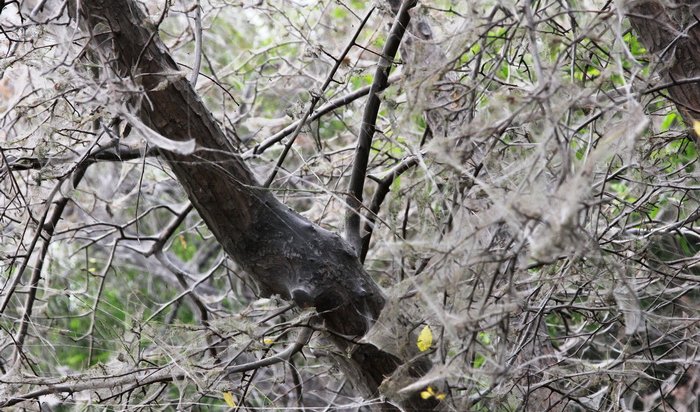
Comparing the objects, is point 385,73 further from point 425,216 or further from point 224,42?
point 224,42

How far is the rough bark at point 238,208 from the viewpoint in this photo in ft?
7.27

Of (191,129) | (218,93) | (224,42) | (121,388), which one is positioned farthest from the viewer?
(224,42)

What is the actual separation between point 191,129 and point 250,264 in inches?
18.6

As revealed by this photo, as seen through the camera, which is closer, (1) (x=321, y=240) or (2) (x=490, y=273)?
(2) (x=490, y=273)

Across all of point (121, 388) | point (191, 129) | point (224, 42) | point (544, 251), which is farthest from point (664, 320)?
point (224, 42)

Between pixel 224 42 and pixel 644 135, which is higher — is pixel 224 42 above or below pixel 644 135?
above

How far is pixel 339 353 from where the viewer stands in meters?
2.49

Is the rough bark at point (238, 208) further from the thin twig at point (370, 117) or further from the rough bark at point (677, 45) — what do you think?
the rough bark at point (677, 45)

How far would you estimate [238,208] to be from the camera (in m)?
2.33

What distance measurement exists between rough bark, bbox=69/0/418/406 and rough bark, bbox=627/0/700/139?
112 centimetres

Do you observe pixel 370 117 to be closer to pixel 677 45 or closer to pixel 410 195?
pixel 410 195

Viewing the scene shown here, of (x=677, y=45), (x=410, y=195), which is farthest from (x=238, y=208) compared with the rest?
(x=677, y=45)

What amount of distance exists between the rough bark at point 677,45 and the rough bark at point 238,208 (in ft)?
3.66

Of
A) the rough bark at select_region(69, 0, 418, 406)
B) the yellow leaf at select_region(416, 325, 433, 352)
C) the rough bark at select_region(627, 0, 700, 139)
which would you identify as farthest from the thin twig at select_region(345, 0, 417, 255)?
the rough bark at select_region(627, 0, 700, 139)
